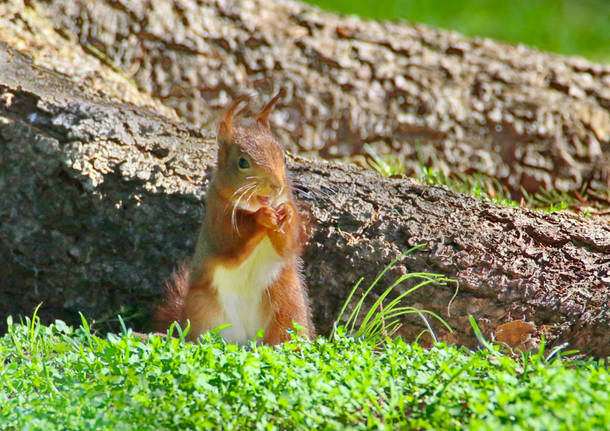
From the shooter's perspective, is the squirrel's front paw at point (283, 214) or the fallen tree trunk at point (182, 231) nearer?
the squirrel's front paw at point (283, 214)

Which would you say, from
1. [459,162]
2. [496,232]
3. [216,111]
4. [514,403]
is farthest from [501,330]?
[216,111]

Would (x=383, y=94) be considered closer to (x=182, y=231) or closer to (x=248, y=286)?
(x=182, y=231)

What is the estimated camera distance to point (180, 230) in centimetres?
389

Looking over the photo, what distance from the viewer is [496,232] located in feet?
11.7

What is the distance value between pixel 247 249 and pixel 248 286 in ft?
0.65

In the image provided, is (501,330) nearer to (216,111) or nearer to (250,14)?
(216,111)

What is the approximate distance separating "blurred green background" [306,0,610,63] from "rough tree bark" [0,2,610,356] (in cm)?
479

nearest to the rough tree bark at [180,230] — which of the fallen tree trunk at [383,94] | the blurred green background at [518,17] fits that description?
the fallen tree trunk at [383,94]

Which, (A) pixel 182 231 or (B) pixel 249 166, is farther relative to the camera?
(A) pixel 182 231

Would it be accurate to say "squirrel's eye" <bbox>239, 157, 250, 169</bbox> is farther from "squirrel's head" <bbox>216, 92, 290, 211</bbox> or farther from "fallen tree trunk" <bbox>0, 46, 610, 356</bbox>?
"fallen tree trunk" <bbox>0, 46, 610, 356</bbox>

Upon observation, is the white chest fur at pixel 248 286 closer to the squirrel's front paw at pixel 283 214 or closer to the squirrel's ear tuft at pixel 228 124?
the squirrel's front paw at pixel 283 214

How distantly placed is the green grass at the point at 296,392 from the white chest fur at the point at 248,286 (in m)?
0.53

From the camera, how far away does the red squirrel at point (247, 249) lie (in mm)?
3053

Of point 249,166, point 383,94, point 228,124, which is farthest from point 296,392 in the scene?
point 383,94
